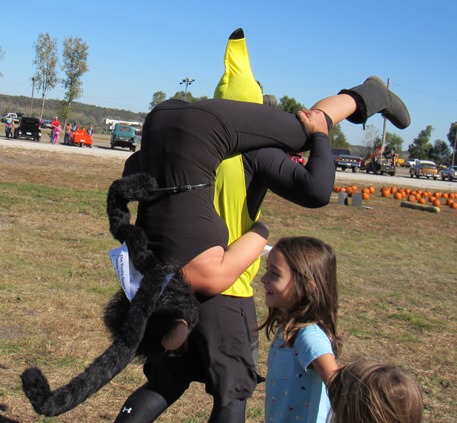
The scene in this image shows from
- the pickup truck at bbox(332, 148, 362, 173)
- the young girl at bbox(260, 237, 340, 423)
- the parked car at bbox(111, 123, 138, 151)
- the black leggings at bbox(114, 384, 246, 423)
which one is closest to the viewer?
the young girl at bbox(260, 237, 340, 423)

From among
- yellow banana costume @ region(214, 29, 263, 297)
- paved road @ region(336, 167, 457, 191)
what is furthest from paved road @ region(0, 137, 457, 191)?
yellow banana costume @ region(214, 29, 263, 297)

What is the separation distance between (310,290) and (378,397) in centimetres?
72

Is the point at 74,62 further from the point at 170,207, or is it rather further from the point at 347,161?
the point at 170,207

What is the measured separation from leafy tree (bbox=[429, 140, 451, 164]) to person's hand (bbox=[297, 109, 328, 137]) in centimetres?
9781

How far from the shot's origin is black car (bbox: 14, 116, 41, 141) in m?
36.6

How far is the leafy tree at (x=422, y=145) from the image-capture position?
10044 cm

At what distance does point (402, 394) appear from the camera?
6.03 feet

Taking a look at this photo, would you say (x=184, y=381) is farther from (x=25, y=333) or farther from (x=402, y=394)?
(x=25, y=333)

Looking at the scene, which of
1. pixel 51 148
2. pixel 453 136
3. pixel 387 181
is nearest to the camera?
pixel 51 148

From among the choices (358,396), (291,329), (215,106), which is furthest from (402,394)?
(215,106)

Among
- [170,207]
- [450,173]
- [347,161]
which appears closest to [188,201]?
[170,207]

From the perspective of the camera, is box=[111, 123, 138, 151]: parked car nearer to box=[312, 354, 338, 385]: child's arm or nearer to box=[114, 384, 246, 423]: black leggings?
box=[114, 384, 246, 423]: black leggings

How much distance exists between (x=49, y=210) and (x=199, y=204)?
27.3 feet

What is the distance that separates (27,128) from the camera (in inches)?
1447
